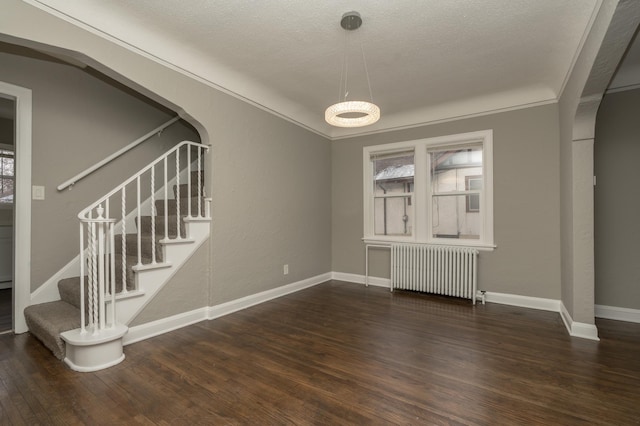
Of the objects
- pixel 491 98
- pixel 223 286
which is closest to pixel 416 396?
pixel 223 286

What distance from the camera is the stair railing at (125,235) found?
88.5 inches

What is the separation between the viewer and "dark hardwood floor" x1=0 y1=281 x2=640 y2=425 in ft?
5.55

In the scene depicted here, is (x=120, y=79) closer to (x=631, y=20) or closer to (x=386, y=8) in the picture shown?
(x=386, y=8)

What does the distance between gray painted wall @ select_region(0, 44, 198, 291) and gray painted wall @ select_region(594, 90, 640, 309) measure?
5.39m

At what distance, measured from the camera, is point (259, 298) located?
12.5 feet

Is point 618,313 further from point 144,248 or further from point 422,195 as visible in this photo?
point 144,248

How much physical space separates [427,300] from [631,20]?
3209mm

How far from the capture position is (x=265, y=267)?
393 centimetres

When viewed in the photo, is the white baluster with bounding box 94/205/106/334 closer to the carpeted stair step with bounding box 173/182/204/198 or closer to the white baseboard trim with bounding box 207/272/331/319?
the white baseboard trim with bounding box 207/272/331/319

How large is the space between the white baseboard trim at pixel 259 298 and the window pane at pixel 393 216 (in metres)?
1.26

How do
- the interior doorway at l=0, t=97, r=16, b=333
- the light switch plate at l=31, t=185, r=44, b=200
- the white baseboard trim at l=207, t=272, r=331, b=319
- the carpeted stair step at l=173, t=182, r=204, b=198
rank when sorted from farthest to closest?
the interior doorway at l=0, t=97, r=16, b=333 → the carpeted stair step at l=173, t=182, r=204, b=198 → the white baseboard trim at l=207, t=272, r=331, b=319 → the light switch plate at l=31, t=185, r=44, b=200

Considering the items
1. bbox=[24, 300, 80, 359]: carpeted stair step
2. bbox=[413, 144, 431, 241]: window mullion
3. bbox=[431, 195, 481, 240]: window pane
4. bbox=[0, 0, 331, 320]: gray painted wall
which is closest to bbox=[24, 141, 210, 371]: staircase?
bbox=[24, 300, 80, 359]: carpeted stair step

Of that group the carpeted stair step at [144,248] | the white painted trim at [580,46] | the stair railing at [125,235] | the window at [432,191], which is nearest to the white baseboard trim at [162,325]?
the stair railing at [125,235]

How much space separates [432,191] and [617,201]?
1.95 metres
